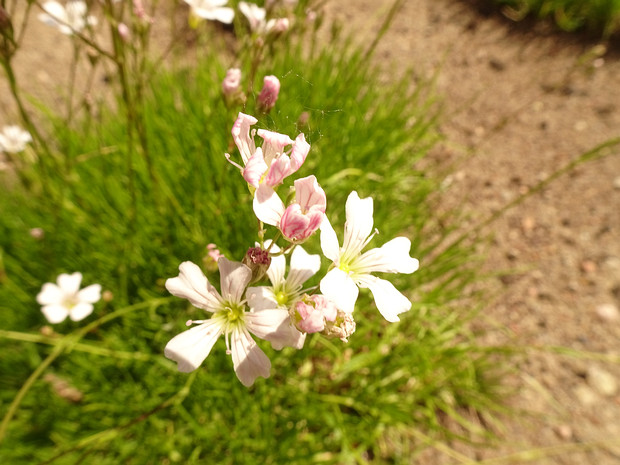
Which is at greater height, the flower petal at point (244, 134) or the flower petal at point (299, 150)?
the flower petal at point (244, 134)

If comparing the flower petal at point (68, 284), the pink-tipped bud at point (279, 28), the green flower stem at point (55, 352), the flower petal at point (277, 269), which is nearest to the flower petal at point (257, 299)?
the flower petal at point (277, 269)

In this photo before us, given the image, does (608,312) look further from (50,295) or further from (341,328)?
(50,295)

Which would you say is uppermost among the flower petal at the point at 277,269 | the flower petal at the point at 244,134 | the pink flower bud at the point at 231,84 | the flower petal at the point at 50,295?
the pink flower bud at the point at 231,84

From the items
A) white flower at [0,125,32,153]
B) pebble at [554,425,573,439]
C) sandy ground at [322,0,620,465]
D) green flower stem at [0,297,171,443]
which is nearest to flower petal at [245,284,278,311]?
green flower stem at [0,297,171,443]

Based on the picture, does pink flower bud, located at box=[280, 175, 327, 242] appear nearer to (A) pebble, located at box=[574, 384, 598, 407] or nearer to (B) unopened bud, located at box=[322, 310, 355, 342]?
(B) unopened bud, located at box=[322, 310, 355, 342]

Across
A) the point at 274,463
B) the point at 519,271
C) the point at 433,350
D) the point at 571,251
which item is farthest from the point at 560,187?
the point at 274,463

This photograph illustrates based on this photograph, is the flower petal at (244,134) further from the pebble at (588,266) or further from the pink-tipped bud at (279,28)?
the pebble at (588,266)

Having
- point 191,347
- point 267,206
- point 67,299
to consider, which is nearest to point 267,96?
point 267,206

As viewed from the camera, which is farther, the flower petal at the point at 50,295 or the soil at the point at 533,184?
the soil at the point at 533,184
